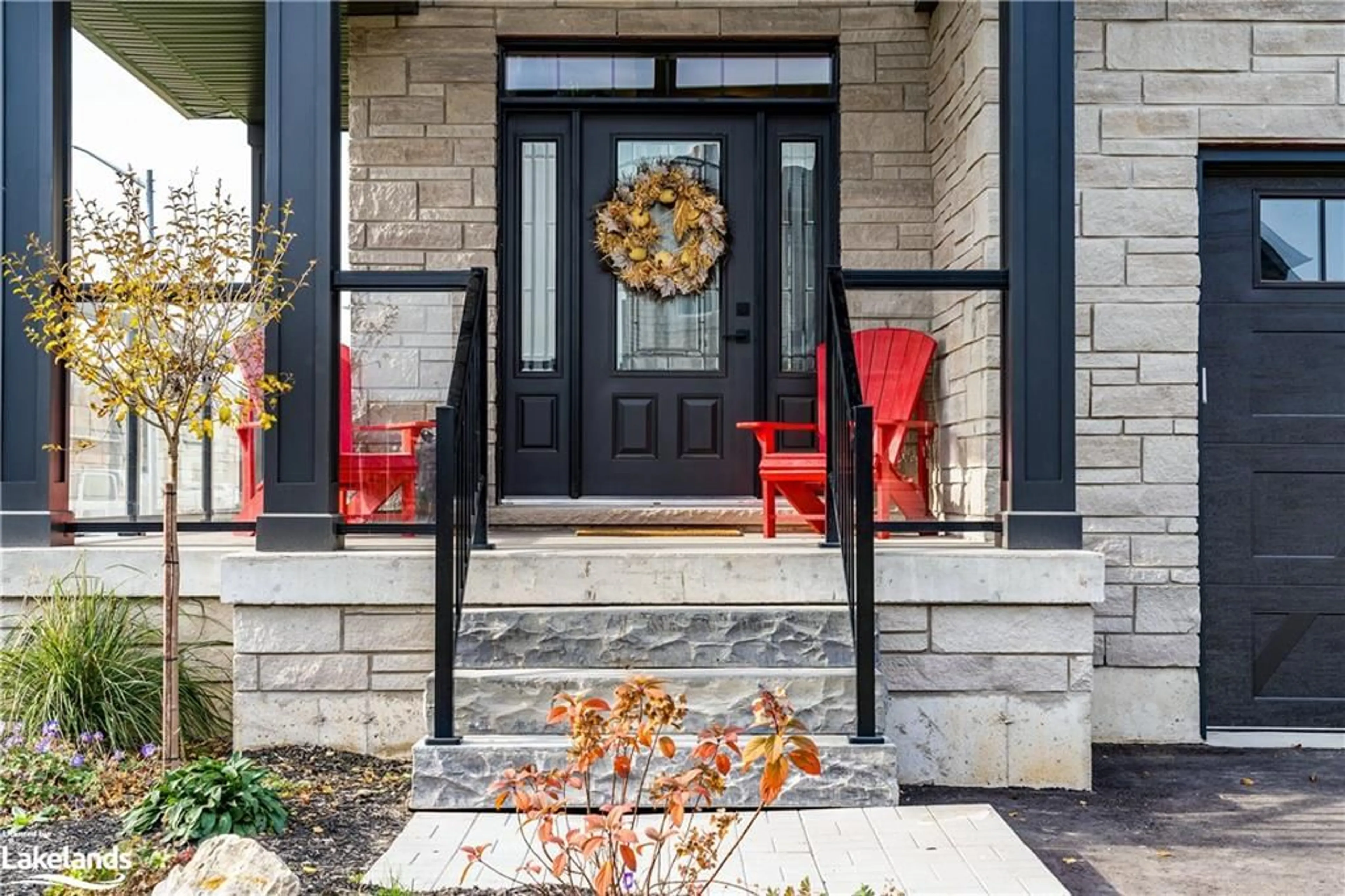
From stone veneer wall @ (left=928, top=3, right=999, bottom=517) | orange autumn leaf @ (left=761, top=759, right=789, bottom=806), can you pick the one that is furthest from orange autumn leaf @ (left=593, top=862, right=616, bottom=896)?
stone veneer wall @ (left=928, top=3, right=999, bottom=517)

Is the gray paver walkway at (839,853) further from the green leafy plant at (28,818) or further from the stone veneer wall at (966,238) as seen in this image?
the stone veneer wall at (966,238)

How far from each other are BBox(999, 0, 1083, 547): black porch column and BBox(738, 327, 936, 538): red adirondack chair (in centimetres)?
67

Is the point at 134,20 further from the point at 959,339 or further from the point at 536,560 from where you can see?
the point at 959,339

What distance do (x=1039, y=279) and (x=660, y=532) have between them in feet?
7.22

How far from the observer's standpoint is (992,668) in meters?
4.13

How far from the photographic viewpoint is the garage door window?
16.6 feet

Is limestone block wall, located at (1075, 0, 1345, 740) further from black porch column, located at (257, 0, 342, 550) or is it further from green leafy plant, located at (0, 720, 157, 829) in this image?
green leafy plant, located at (0, 720, 157, 829)

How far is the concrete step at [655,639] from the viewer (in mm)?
3934

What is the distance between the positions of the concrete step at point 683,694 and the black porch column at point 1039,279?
96 centimetres

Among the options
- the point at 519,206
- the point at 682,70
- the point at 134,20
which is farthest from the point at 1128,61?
the point at 134,20

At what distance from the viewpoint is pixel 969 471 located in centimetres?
495

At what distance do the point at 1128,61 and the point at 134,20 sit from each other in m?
4.79

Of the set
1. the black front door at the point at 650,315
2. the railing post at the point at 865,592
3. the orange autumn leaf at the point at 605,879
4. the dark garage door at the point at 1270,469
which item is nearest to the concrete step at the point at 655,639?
the railing post at the point at 865,592

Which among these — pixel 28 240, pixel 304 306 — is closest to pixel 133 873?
pixel 304 306
